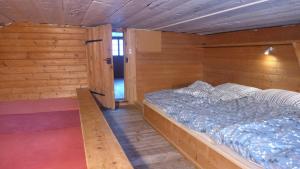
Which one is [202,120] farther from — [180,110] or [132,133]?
[132,133]

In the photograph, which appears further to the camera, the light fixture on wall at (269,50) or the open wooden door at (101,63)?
the open wooden door at (101,63)

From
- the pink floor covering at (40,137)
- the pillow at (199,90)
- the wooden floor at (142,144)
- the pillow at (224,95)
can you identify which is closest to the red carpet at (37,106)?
the pink floor covering at (40,137)

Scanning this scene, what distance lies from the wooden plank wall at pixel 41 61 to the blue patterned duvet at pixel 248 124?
1799mm

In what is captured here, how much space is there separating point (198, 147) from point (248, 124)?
558 mm

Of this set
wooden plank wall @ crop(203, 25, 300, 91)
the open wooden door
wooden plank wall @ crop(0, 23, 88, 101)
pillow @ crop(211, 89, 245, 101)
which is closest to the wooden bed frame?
pillow @ crop(211, 89, 245, 101)

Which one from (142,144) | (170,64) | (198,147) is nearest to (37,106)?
(142,144)

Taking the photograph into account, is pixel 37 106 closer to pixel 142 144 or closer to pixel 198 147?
pixel 142 144

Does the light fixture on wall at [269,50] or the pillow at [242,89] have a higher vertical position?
the light fixture on wall at [269,50]

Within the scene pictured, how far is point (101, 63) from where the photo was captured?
4191mm

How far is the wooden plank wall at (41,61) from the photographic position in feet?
12.0

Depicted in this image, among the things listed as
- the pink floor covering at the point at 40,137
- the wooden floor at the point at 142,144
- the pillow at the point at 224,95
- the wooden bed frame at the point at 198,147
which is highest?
the pillow at the point at 224,95

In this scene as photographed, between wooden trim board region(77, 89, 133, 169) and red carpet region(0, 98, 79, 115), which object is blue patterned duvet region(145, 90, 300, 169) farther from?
red carpet region(0, 98, 79, 115)

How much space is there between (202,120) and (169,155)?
0.59 m

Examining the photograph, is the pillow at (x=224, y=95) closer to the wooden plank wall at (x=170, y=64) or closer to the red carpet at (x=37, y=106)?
the wooden plank wall at (x=170, y=64)
